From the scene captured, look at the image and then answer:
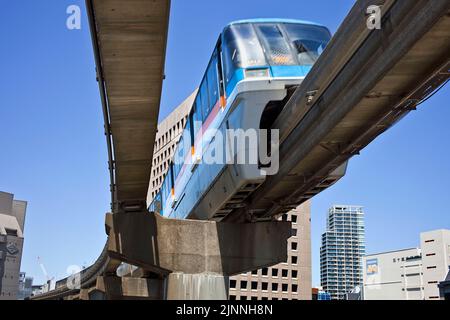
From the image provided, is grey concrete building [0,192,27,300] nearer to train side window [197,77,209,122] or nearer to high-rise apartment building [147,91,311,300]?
high-rise apartment building [147,91,311,300]

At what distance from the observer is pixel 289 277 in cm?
9669

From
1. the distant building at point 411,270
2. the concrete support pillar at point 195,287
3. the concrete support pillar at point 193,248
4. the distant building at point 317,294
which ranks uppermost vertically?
the distant building at point 411,270

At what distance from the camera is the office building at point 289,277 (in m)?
92.8

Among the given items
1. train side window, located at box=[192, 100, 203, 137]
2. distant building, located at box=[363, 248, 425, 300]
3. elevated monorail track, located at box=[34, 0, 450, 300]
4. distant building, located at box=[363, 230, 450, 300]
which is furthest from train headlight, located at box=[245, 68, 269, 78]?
distant building, located at box=[363, 248, 425, 300]

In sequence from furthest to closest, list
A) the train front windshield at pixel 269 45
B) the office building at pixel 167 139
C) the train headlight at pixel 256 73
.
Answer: the office building at pixel 167 139
the train front windshield at pixel 269 45
the train headlight at pixel 256 73

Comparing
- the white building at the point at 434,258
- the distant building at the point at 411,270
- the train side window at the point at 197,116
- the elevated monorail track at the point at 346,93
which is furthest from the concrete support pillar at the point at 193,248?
the white building at the point at 434,258

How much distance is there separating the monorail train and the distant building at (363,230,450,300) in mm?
96329

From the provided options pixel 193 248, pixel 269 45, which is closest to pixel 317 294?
pixel 193 248

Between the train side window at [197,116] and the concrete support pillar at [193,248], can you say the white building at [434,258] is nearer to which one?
the concrete support pillar at [193,248]

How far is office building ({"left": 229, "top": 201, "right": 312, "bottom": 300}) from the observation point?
9281 cm

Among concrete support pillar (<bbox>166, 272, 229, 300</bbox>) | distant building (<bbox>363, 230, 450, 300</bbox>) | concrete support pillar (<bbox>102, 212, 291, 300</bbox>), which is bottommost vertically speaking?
concrete support pillar (<bbox>166, 272, 229, 300</bbox>)
